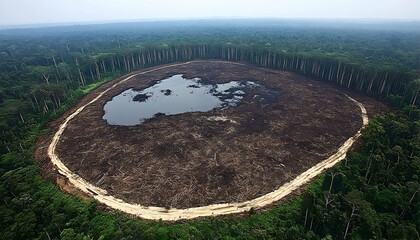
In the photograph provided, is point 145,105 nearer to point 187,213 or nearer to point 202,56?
point 187,213

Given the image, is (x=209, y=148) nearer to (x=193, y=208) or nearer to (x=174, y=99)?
(x=193, y=208)

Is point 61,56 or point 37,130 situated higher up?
point 61,56

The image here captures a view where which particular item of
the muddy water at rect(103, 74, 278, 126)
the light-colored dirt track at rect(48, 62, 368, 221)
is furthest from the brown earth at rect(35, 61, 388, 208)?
the muddy water at rect(103, 74, 278, 126)

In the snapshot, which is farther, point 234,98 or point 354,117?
point 234,98

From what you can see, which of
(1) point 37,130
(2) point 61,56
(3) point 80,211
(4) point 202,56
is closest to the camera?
(3) point 80,211

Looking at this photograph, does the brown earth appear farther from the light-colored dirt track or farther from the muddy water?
the muddy water

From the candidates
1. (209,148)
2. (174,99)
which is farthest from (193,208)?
(174,99)

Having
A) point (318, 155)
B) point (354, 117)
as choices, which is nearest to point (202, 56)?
point (354, 117)
